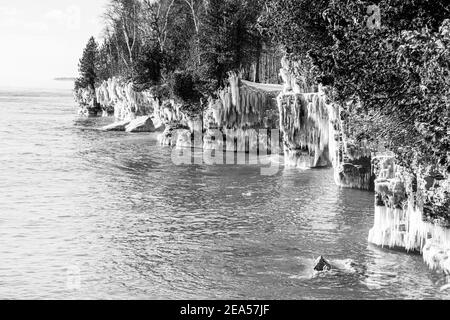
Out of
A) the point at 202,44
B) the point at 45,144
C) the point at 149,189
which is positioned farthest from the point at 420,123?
the point at 45,144

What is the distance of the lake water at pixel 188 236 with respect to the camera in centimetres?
2200

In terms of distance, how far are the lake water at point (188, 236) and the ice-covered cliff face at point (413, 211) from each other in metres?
0.63

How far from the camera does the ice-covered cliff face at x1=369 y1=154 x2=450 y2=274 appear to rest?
2258cm

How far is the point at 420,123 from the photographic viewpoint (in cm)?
2005

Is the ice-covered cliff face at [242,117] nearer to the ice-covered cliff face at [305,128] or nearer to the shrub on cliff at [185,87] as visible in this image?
the shrub on cliff at [185,87]

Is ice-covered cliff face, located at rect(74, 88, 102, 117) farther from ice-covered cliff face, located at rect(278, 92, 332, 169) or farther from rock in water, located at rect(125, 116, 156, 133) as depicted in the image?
ice-covered cliff face, located at rect(278, 92, 332, 169)

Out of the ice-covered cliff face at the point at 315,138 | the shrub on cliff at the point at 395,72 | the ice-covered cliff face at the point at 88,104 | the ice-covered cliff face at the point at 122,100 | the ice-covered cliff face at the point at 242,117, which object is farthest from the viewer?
the ice-covered cliff face at the point at 88,104

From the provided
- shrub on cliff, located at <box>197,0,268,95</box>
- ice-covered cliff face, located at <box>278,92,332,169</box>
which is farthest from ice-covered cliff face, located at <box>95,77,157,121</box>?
ice-covered cliff face, located at <box>278,92,332,169</box>

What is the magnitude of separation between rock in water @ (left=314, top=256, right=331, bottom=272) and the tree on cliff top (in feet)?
366

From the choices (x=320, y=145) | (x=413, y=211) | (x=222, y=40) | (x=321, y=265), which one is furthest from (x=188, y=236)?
(x=222, y=40)

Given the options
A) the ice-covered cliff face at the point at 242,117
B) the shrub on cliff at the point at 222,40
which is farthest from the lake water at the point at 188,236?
the shrub on cliff at the point at 222,40

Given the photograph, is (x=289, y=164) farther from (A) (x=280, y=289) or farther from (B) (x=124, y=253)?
(A) (x=280, y=289)

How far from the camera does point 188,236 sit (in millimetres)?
28562

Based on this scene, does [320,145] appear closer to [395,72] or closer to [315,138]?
[315,138]
